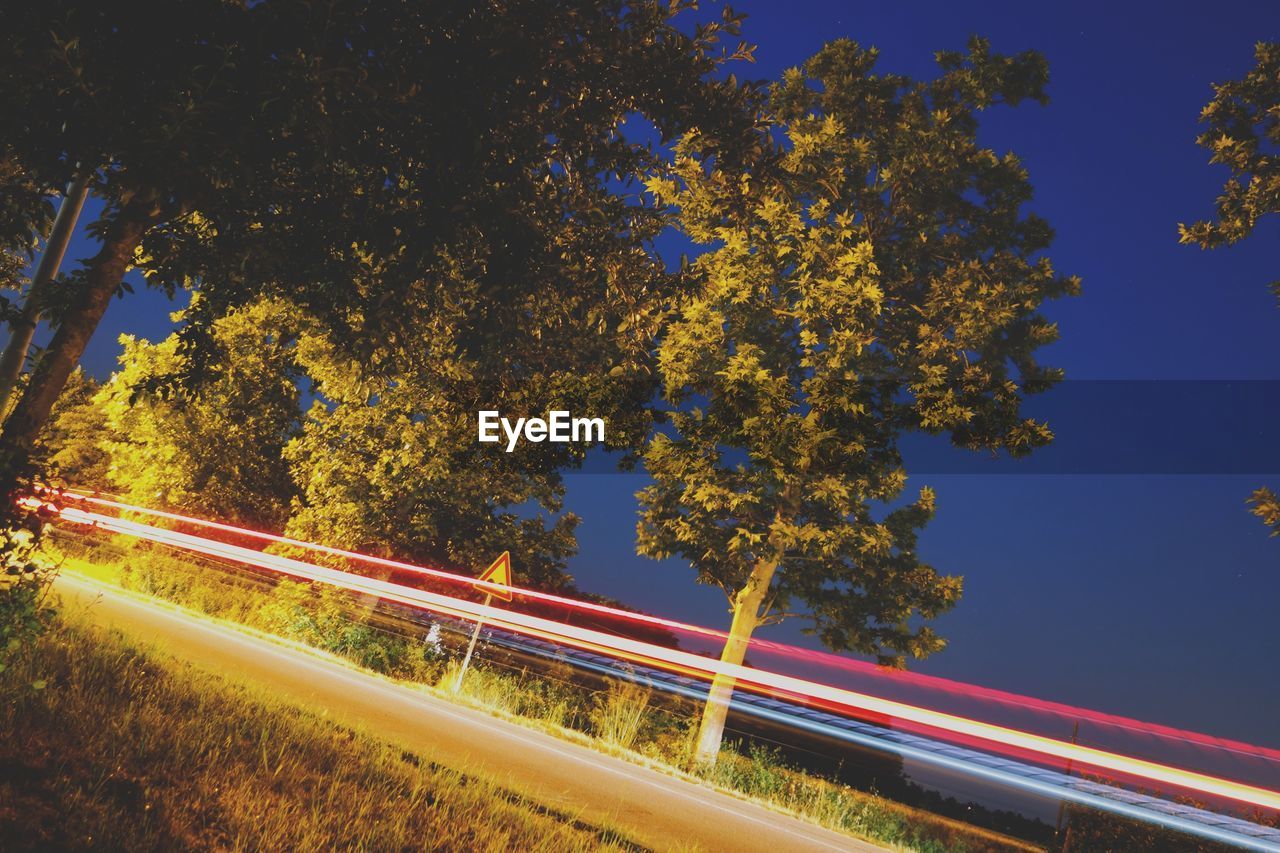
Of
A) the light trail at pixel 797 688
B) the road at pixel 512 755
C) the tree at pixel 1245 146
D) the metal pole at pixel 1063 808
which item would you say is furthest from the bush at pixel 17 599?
the tree at pixel 1245 146

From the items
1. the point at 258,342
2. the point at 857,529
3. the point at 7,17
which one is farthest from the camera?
the point at 258,342

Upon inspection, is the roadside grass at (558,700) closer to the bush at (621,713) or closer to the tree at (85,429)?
the bush at (621,713)

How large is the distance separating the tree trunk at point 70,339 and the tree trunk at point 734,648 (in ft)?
42.9

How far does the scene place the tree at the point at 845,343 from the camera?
16281 mm

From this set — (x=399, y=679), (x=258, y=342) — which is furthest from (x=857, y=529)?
(x=258, y=342)

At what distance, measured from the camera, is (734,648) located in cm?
1731

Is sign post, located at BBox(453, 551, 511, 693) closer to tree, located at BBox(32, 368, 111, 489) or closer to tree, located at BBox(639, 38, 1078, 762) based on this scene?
tree, located at BBox(639, 38, 1078, 762)

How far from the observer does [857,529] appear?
1681cm

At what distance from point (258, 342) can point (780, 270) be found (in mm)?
15955

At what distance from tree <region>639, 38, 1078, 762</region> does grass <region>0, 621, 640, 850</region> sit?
9664 millimetres

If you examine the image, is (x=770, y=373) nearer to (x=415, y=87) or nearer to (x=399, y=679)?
(x=399, y=679)

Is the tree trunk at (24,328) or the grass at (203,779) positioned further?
the tree trunk at (24,328)

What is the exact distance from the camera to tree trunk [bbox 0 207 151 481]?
4625 millimetres

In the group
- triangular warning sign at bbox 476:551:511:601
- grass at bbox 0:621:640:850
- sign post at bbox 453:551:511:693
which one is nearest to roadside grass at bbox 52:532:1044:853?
sign post at bbox 453:551:511:693
